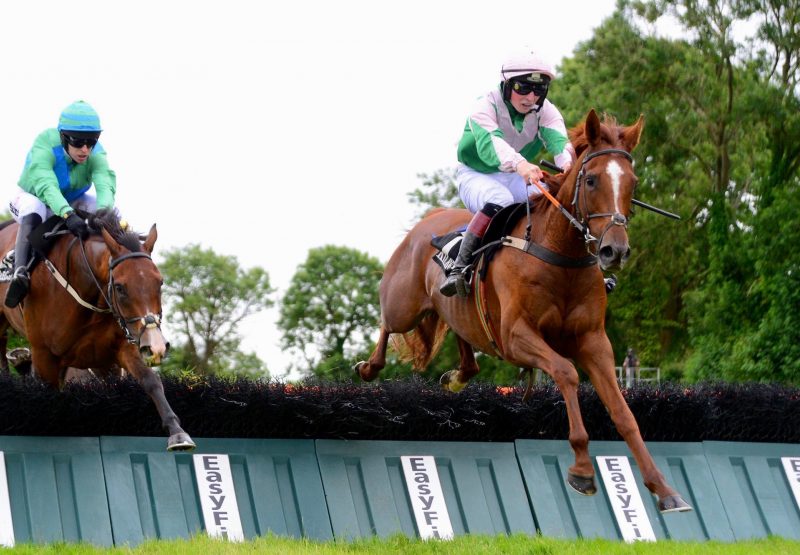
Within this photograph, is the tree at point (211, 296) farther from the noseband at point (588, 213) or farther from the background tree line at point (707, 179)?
the noseband at point (588, 213)

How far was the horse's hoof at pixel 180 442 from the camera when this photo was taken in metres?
7.27

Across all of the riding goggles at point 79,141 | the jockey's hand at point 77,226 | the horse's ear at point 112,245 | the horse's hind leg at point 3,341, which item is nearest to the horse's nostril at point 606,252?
the horse's ear at point 112,245

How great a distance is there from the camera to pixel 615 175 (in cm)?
718

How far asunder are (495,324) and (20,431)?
337 cm

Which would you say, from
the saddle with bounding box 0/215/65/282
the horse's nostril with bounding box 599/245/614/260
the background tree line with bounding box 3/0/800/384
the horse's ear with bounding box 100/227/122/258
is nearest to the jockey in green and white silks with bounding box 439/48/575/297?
the horse's nostril with bounding box 599/245/614/260

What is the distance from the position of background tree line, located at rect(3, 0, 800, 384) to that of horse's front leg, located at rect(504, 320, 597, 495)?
15879 mm

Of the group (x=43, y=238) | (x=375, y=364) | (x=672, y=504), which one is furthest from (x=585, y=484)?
(x=43, y=238)

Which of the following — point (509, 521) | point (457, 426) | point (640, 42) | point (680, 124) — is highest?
point (640, 42)

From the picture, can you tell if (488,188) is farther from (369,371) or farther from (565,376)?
(369,371)

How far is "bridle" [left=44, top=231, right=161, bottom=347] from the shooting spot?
7699 mm

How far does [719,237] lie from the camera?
29.1 m

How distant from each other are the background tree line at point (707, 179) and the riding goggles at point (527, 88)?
15.3 m

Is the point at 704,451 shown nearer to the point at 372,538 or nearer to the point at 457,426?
the point at 457,426

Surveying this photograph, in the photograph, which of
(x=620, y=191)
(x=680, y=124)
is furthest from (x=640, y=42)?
(x=620, y=191)
